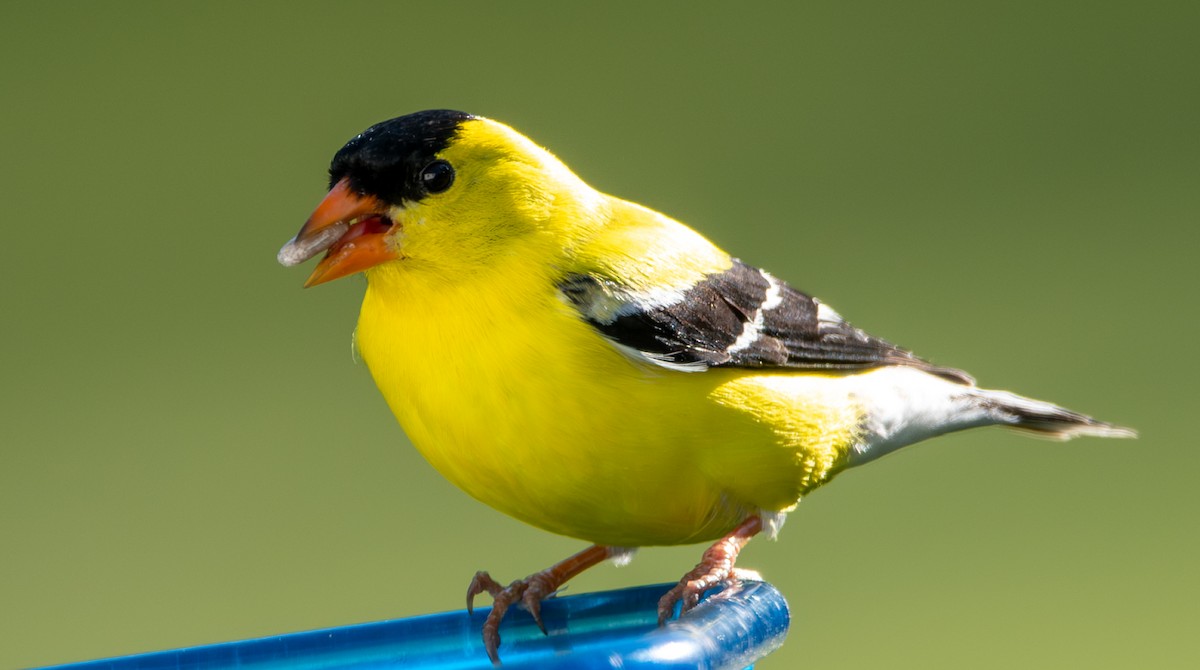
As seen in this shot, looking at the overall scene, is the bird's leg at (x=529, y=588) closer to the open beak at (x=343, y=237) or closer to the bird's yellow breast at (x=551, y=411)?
the bird's yellow breast at (x=551, y=411)

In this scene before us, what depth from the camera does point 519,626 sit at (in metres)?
1.73

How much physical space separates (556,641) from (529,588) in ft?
0.65

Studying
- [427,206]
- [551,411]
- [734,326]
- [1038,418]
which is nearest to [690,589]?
[551,411]

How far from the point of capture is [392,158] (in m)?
1.78

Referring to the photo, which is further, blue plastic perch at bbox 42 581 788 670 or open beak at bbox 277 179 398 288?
open beak at bbox 277 179 398 288

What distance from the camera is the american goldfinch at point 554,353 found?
168cm

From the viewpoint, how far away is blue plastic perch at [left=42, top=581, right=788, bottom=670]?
3.91ft

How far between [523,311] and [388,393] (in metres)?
0.25

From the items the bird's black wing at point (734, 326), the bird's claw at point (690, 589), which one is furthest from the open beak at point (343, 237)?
the bird's claw at point (690, 589)

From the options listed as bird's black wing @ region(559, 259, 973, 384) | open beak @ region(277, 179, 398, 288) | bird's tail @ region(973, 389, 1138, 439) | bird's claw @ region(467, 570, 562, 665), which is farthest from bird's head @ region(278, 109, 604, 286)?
bird's tail @ region(973, 389, 1138, 439)

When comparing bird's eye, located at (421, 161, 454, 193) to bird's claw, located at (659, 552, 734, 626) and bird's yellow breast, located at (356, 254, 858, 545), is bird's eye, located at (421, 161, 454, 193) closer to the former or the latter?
bird's yellow breast, located at (356, 254, 858, 545)

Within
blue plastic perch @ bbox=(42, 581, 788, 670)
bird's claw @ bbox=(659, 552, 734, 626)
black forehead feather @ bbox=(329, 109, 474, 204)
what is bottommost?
blue plastic perch @ bbox=(42, 581, 788, 670)

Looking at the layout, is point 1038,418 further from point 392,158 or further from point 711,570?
point 392,158

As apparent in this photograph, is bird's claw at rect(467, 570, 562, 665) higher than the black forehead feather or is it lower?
lower
